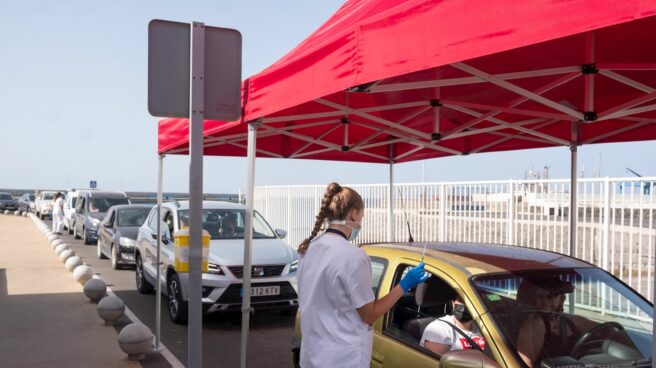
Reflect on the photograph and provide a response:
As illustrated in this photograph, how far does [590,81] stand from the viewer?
4.42 m

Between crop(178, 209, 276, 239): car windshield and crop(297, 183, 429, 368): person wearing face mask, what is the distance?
634 centimetres

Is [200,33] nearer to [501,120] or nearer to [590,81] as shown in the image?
[590,81]

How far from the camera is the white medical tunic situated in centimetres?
276

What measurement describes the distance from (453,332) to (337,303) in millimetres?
914

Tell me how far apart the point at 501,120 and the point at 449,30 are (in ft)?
10.7

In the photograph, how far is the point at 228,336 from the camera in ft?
25.3

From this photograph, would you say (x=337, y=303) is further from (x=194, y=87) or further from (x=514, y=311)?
(x=194, y=87)

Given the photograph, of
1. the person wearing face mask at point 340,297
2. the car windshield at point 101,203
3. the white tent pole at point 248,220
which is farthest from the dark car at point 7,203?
the person wearing face mask at point 340,297

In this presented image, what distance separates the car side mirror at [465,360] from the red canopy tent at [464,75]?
1373 millimetres

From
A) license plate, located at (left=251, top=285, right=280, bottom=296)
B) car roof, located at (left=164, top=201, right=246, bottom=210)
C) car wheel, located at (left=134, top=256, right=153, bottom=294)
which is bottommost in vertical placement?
car wheel, located at (left=134, top=256, right=153, bottom=294)

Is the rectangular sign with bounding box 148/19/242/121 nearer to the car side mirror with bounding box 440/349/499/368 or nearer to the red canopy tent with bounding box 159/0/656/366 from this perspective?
the red canopy tent with bounding box 159/0/656/366

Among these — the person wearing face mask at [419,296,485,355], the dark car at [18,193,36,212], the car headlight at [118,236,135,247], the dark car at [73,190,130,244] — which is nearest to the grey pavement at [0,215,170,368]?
the car headlight at [118,236,135,247]

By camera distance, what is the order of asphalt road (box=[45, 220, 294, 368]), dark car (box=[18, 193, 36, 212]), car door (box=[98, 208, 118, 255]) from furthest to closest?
dark car (box=[18, 193, 36, 212]) → car door (box=[98, 208, 118, 255]) → asphalt road (box=[45, 220, 294, 368])

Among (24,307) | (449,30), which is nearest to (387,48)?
(449,30)
